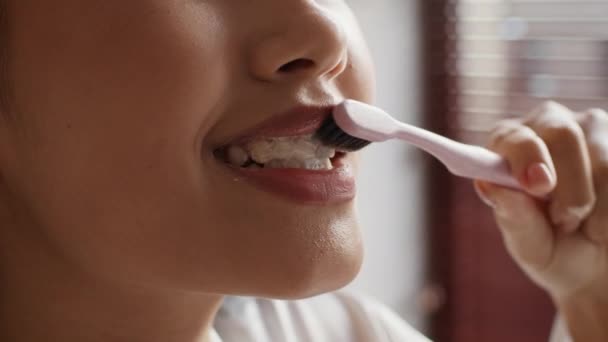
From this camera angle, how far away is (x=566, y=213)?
0.79 m

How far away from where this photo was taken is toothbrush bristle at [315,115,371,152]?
1.84 ft

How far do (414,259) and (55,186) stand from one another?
1.26 metres

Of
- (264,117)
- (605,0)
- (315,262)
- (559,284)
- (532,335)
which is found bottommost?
(532,335)

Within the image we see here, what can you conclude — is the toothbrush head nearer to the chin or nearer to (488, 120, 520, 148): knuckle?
the chin

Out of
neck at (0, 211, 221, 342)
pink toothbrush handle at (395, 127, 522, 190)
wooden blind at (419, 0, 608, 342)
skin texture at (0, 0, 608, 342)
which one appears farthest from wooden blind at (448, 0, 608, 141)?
neck at (0, 211, 221, 342)

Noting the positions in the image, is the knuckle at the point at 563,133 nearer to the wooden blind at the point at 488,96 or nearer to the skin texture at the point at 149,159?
the skin texture at the point at 149,159

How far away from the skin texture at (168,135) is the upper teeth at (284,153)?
0.02 metres

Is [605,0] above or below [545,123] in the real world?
above

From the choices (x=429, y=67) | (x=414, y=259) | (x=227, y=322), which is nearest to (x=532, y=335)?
(x=414, y=259)

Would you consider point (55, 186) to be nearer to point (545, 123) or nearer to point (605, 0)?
point (545, 123)

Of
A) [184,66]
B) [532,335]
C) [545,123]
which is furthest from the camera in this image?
[532,335]

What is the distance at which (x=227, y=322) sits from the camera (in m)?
0.86

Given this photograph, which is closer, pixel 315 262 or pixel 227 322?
pixel 315 262

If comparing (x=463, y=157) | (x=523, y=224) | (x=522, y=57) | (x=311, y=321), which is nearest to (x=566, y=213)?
(x=523, y=224)
